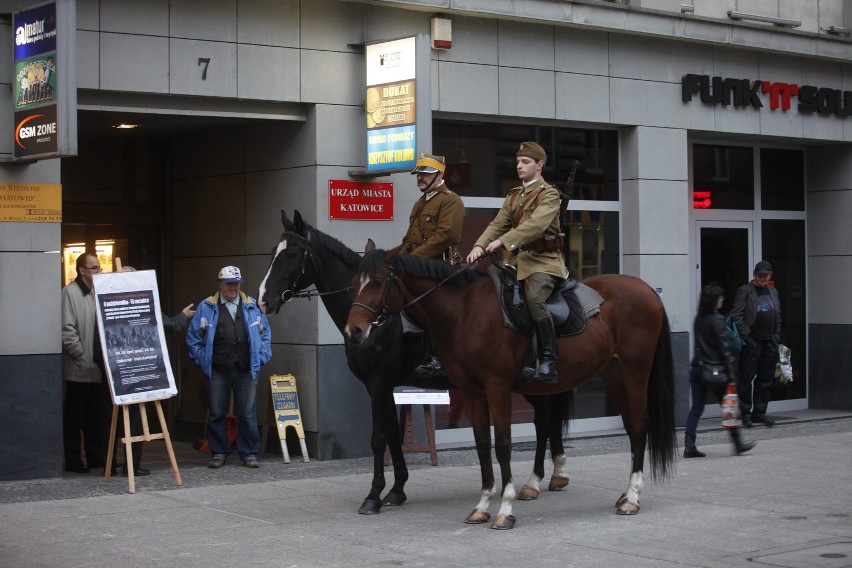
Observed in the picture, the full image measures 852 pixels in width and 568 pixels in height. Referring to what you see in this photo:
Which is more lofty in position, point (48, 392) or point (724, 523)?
point (48, 392)

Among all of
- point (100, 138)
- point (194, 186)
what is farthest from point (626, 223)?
point (100, 138)

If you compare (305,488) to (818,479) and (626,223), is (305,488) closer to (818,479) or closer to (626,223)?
(818,479)

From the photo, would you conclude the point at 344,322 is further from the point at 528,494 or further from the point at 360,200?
the point at 360,200

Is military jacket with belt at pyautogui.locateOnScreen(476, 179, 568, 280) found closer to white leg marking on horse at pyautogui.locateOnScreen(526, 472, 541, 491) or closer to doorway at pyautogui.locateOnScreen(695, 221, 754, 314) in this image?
white leg marking on horse at pyautogui.locateOnScreen(526, 472, 541, 491)

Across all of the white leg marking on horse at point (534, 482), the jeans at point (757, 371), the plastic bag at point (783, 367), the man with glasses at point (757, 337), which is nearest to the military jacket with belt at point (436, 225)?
the white leg marking on horse at point (534, 482)

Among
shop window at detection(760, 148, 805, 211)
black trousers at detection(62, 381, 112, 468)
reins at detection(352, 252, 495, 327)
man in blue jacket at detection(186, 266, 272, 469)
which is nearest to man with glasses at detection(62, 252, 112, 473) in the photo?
black trousers at detection(62, 381, 112, 468)

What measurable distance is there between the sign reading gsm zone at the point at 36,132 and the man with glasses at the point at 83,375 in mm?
1494

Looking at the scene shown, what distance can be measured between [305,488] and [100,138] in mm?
5586

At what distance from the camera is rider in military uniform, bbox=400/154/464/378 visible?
33.2 feet

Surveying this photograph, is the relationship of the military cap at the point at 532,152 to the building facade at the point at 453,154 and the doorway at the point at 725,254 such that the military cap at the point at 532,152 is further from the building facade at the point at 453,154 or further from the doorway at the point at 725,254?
the doorway at the point at 725,254

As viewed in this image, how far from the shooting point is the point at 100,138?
47.3 feet

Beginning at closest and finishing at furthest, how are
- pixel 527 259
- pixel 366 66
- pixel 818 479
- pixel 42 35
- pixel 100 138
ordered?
pixel 527 259, pixel 42 35, pixel 818 479, pixel 366 66, pixel 100 138

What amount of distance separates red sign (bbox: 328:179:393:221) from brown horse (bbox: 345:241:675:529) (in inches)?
134

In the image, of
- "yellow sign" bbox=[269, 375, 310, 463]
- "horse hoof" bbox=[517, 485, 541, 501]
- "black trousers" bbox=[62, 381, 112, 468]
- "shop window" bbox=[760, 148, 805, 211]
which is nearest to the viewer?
"horse hoof" bbox=[517, 485, 541, 501]
